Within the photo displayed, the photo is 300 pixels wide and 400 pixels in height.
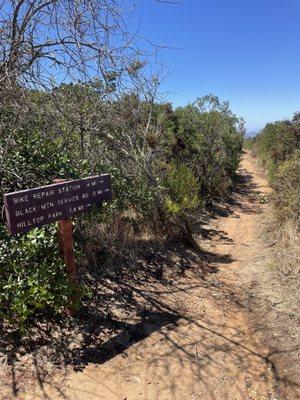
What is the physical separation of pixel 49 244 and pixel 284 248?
13.6ft

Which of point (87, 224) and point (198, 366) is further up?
point (87, 224)

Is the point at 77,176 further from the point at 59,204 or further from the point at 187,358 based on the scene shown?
the point at 187,358

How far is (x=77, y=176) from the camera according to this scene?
5215 millimetres

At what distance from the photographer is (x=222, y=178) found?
42.6 ft

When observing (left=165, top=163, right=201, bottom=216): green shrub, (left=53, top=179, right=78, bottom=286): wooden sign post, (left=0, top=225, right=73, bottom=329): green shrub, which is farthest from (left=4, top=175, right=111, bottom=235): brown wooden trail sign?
(left=165, top=163, right=201, bottom=216): green shrub

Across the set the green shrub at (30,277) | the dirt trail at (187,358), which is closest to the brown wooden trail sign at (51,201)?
A: the green shrub at (30,277)

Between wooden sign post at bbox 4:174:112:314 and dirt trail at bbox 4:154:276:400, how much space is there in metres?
0.93

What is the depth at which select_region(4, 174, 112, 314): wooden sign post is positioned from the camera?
338 cm

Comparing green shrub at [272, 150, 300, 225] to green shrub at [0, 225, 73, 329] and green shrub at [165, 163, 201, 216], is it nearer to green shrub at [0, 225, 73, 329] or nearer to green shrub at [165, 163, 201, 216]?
green shrub at [165, 163, 201, 216]

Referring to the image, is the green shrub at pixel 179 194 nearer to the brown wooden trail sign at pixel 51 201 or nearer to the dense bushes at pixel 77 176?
the dense bushes at pixel 77 176

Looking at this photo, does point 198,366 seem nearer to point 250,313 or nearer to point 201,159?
point 250,313

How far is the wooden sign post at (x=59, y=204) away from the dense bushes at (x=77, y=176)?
0.31m

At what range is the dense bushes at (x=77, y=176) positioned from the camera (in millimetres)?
3797

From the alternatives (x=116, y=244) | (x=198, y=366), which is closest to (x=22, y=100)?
(x=116, y=244)
